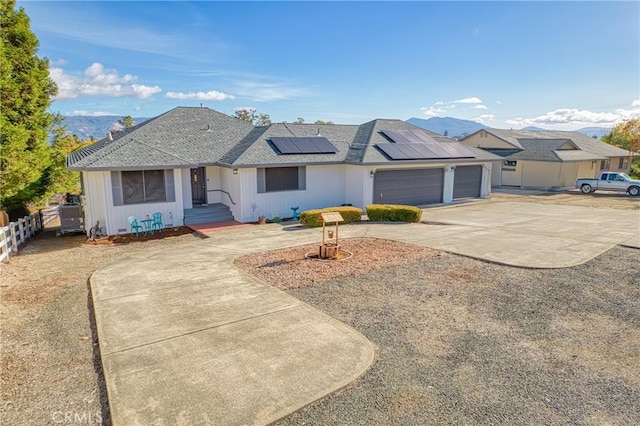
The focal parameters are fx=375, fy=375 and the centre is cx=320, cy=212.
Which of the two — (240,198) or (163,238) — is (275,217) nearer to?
(240,198)

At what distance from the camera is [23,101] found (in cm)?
1555

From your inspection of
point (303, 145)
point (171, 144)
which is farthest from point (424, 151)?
point (171, 144)

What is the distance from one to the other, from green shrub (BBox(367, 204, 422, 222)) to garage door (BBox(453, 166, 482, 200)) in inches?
312

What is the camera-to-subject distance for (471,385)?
5031 millimetres

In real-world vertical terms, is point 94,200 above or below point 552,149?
below

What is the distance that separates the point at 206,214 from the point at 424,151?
492 inches

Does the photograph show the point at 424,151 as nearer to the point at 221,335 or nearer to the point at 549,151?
the point at 549,151

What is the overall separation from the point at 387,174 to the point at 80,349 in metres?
16.4

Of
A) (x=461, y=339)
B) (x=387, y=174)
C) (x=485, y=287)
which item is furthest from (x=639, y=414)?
(x=387, y=174)

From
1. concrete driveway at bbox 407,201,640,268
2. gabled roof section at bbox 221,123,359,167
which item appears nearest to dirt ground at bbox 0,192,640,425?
concrete driveway at bbox 407,201,640,268

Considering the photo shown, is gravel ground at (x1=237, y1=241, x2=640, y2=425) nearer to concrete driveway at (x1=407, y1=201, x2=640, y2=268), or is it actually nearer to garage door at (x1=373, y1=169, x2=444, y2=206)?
concrete driveway at (x1=407, y1=201, x2=640, y2=268)

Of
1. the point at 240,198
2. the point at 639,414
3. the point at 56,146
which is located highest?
the point at 56,146

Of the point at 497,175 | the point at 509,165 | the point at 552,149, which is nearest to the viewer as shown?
the point at 552,149

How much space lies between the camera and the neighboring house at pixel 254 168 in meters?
15.0
